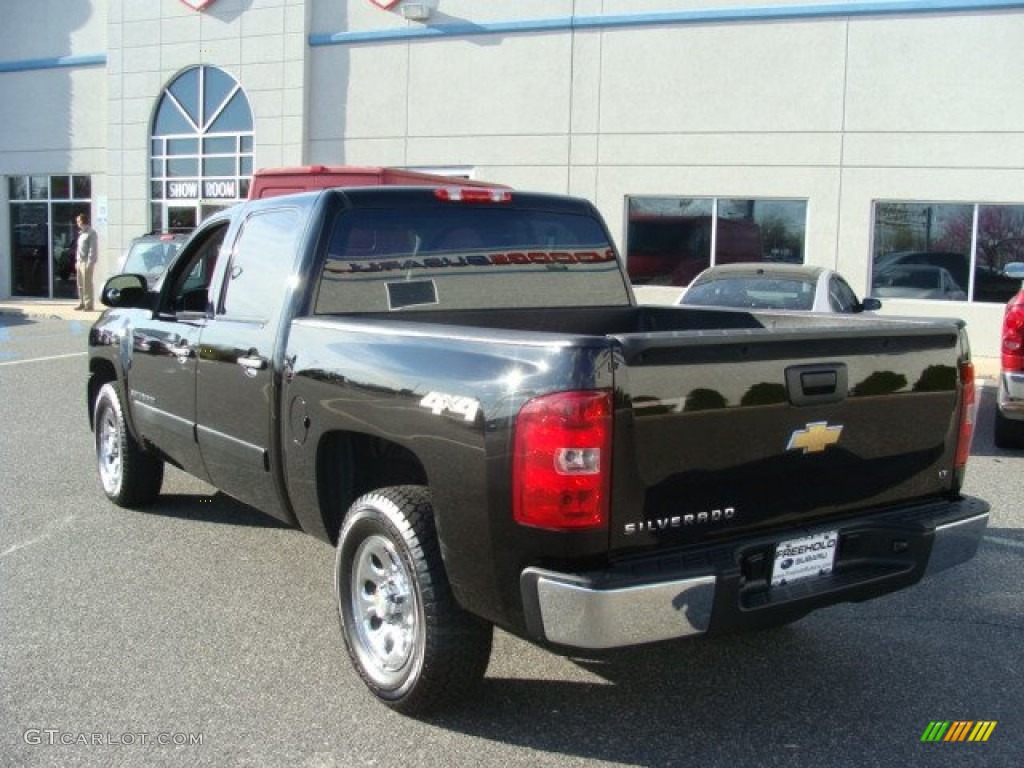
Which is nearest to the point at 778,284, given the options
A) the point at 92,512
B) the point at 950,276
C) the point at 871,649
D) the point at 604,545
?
the point at 871,649

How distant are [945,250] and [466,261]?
44.4 feet

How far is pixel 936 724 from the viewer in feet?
12.3

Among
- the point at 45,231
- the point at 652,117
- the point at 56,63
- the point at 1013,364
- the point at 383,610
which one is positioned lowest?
the point at 383,610

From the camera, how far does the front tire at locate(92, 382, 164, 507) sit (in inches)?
250

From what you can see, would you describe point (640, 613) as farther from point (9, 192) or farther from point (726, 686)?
point (9, 192)

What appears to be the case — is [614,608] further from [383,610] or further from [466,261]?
[466,261]

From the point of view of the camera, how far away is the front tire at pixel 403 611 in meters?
3.53

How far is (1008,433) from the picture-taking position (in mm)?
8836

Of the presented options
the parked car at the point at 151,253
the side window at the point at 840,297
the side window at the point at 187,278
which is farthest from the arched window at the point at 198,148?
the side window at the point at 187,278

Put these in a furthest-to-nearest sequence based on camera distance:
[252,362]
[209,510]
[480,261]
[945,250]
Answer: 1. [945,250]
2. [209,510]
3. [480,261]
4. [252,362]

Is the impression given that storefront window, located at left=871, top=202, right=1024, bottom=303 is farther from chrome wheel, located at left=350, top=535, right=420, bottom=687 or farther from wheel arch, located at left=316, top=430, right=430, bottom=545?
chrome wheel, located at left=350, top=535, right=420, bottom=687

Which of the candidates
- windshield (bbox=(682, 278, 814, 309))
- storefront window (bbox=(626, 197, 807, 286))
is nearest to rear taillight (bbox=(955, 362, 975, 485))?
windshield (bbox=(682, 278, 814, 309))

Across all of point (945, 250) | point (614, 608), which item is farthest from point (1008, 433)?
point (945, 250)

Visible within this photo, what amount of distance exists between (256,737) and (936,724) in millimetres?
2409
